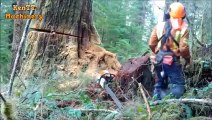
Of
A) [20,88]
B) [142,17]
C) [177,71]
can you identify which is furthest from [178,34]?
[142,17]

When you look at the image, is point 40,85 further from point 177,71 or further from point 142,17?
point 142,17

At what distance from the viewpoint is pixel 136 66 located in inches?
243

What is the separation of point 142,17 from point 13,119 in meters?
22.0

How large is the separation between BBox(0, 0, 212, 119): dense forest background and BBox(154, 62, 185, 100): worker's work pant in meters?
0.31

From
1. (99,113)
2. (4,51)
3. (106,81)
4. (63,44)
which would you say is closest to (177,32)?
(106,81)

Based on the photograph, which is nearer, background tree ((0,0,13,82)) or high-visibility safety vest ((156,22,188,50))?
high-visibility safety vest ((156,22,188,50))

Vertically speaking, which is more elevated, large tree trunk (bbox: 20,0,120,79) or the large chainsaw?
A: large tree trunk (bbox: 20,0,120,79)

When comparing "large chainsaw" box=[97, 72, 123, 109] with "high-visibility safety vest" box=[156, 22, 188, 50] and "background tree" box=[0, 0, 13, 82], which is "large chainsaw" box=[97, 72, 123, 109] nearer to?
"high-visibility safety vest" box=[156, 22, 188, 50]

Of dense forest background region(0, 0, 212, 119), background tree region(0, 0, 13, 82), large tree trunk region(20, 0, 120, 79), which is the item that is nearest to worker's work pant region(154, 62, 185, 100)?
dense forest background region(0, 0, 212, 119)

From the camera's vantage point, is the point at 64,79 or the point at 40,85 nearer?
the point at 40,85

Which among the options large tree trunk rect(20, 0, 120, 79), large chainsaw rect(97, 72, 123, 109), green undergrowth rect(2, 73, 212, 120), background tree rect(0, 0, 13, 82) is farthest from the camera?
background tree rect(0, 0, 13, 82)

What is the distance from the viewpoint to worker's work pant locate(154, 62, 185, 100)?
548cm

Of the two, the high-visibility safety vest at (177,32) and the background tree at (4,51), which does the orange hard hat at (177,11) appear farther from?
the background tree at (4,51)

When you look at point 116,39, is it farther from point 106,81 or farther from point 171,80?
point 171,80
